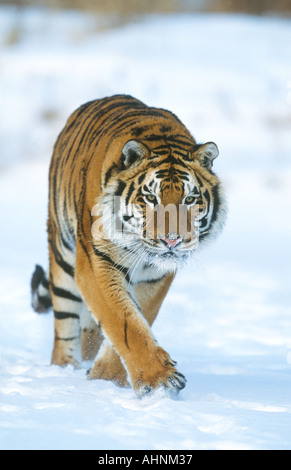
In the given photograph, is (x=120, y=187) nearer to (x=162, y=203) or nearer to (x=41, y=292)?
(x=162, y=203)

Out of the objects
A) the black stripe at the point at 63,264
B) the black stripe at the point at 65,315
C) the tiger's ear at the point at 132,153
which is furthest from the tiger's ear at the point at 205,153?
the black stripe at the point at 65,315

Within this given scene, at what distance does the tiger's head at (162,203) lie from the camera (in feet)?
9.29

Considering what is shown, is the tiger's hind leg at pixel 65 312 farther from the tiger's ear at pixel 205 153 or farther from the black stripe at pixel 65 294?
the tiger's ear at pixel 205 153

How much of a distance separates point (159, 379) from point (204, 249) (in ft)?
2.15

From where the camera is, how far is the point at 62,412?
2.44m

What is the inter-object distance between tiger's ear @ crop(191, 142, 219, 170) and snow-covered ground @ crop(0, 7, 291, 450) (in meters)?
0.34

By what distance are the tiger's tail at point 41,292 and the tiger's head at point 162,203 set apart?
1.12 metres

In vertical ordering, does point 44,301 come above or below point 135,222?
above

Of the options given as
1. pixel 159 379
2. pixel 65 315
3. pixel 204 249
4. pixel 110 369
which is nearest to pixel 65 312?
pixel 65 315

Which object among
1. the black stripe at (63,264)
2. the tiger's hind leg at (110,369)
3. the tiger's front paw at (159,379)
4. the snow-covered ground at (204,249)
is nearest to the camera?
the snow-covered ground at (204,249)

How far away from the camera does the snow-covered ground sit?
2.38 m

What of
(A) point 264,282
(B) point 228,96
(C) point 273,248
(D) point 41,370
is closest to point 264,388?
(D) point 41,370

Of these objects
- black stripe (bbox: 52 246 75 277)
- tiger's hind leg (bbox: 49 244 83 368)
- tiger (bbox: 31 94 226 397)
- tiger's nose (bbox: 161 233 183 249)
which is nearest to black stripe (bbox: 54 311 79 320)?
tiger's hind leg (bbox: 49 244 83 368)

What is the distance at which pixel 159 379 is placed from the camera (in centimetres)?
262
